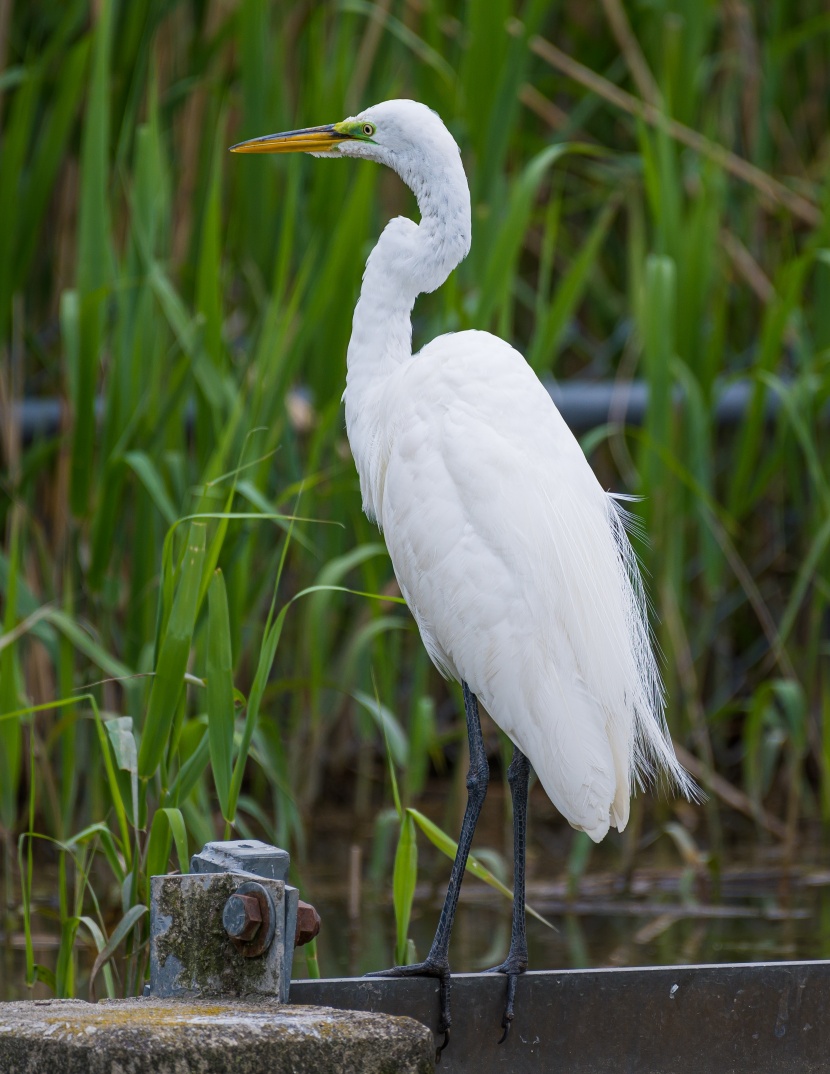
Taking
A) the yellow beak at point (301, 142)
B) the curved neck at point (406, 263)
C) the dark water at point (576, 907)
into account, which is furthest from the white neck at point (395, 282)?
the dark water at point (576, 907)

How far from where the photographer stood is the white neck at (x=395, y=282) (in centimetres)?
199

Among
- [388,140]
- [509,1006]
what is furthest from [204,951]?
[388,140]

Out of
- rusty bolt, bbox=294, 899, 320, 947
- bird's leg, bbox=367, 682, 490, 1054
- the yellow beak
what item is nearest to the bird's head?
the yellow beak

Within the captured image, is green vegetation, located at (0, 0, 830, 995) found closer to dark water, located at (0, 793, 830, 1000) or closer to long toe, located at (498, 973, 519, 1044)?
dark water, located at (0, 793, 830, 1000)

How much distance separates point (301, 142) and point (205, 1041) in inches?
51.3

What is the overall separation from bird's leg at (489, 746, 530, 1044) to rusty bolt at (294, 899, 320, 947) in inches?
9.5

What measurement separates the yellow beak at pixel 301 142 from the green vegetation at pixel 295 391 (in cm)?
32

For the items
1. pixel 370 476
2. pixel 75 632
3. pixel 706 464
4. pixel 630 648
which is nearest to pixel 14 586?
pixel 75 632

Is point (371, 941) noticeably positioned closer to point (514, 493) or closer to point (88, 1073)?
point (514, 493)

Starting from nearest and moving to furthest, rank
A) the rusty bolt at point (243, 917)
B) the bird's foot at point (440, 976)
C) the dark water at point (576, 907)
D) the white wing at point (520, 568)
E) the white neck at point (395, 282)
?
the rusty bolt at point (243, 917), the bird's foot at point (440, 976), the white wing at point (520, 568), the white neck at point (395, 282), the dark water at point (576, 907)

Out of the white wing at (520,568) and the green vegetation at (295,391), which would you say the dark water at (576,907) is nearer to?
the green vegetation at (295,391)

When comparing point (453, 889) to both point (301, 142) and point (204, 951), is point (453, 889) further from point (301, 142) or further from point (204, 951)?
point (301, 142)

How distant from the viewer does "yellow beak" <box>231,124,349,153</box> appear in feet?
6.86

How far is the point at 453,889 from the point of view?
1.79 meters
